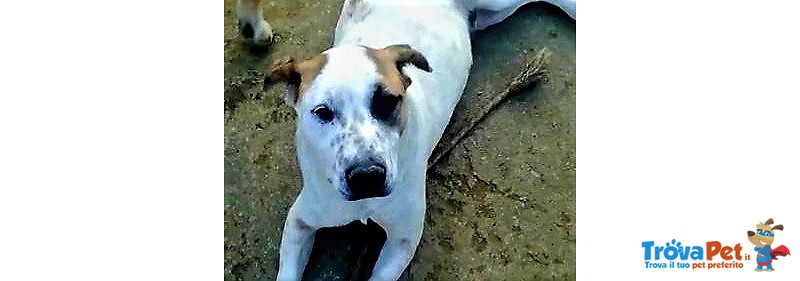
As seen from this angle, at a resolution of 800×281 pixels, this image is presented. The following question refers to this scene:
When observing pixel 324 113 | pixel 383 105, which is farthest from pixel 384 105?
pixel 324 113

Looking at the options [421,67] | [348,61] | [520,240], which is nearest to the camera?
[348,61]

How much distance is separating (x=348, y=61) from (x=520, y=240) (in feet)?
1.78

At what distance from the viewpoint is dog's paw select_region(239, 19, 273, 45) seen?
1.97 m

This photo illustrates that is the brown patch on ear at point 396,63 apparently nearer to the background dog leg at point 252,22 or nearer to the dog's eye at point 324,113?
the dog's eye at point 324,113

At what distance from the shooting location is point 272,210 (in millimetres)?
1940

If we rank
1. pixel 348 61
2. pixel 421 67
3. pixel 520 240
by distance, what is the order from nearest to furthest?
1. pixel 348 61
2. pixel 421 67
3. pixel 520 240

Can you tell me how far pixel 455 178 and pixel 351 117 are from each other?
1.35ft

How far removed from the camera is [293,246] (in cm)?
188

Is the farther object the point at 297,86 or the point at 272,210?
the point at 272,210

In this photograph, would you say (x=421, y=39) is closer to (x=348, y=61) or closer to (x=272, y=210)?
(x=348, y=61)

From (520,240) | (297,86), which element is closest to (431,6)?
(297,86)
